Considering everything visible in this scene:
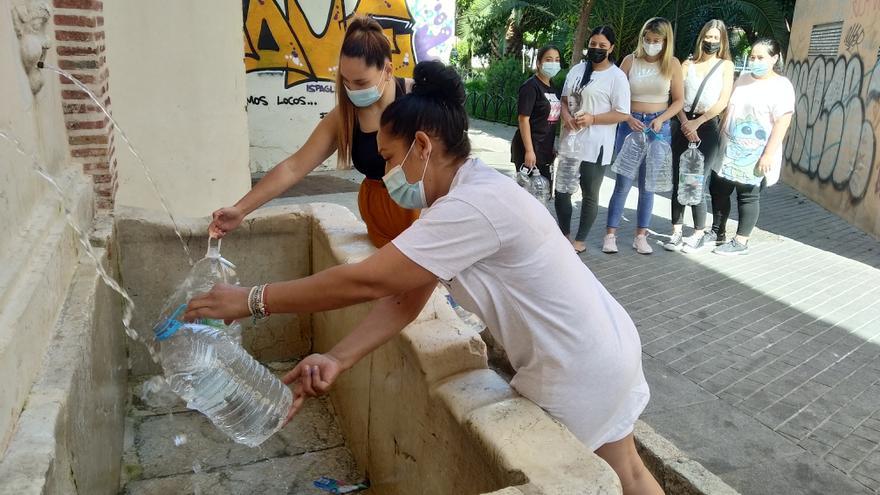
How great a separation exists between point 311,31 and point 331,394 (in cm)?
763

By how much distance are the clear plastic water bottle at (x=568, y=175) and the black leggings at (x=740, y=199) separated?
1379mm

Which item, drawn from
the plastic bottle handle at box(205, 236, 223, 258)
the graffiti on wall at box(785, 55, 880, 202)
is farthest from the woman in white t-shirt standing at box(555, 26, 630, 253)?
the graffiti on wall at box(785, 55, 880, 202)

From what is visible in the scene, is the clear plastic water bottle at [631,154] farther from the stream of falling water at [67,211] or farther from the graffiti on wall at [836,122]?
the stream of falling water at [67,211]

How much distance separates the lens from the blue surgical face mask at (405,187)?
2.21 meters

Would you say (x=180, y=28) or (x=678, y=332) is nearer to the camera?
(x=678, y=332)

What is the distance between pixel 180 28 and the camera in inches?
249

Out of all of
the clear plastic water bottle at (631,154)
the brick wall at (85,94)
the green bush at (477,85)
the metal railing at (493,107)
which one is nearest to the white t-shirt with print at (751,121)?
the clear plastic water bottle at (631,154)

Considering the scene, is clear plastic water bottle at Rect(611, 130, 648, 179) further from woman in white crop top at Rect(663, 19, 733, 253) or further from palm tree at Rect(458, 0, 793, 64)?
palm tree at Rect(458, 0, 793, 64)

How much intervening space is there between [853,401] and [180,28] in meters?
6.05

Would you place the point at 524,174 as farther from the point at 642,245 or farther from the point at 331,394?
the point at 331,394

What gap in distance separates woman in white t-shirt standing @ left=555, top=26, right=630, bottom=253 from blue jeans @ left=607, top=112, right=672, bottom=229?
334 millimetres

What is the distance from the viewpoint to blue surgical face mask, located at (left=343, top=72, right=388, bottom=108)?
11.0 ft

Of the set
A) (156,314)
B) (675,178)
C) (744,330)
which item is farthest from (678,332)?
(156,314)

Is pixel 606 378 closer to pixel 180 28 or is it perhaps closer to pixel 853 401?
pixel 853 401
